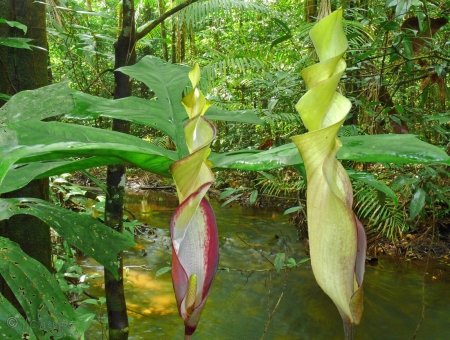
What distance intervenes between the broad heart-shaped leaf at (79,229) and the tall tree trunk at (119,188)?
0.42 meters

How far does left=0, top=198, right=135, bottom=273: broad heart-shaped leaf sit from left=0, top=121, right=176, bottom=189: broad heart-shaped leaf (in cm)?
22

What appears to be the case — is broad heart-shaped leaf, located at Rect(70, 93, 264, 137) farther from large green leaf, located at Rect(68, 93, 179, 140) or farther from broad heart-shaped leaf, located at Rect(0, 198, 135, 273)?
broad heart-shaped leaf, located at Rect(0, 198, 135, 273)

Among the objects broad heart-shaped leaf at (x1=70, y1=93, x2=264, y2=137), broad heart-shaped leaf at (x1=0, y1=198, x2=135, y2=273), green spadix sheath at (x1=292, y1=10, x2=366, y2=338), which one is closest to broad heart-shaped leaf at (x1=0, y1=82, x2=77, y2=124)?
broad heart-shaped leaf at (x1=70, y1=93, x2=264, y2=137)

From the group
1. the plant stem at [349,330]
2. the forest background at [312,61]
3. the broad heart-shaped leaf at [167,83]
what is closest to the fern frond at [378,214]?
the forest background at [312,61]

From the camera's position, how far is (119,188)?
3.41ft

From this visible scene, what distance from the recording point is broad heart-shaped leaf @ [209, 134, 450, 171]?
12.1 inches

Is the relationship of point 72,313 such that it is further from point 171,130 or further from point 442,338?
point 442,338

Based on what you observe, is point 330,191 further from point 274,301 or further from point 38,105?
point 274,301

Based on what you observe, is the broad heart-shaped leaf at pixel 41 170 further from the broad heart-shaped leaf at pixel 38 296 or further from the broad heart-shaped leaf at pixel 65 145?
the broad heart-shaped leaf at pixel 38 296

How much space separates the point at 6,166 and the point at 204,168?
0.14 meters

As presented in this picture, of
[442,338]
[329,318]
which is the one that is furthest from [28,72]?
[442,338]

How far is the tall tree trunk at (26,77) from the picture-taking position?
0.97m

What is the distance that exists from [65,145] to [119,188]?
0.77 meters

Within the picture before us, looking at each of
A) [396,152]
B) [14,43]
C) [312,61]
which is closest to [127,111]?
[396,152]
